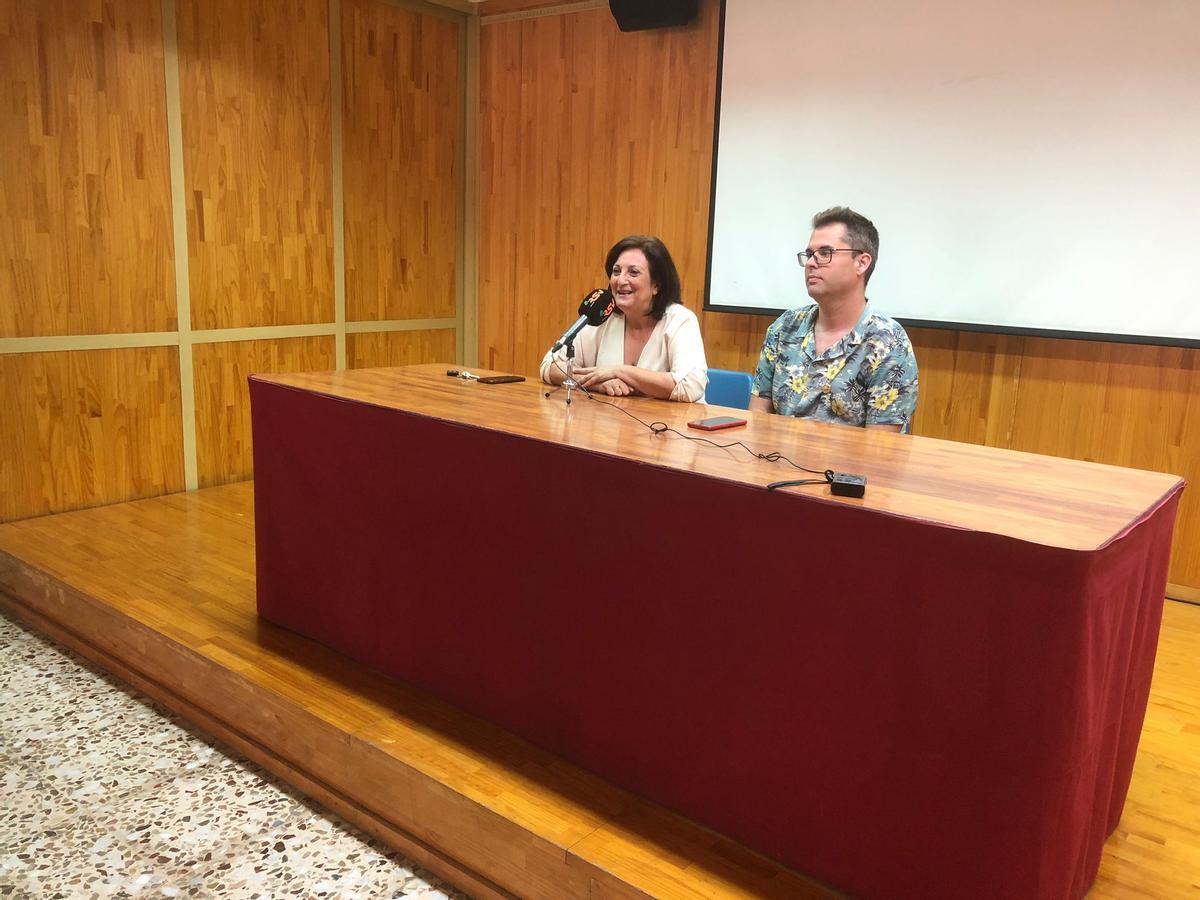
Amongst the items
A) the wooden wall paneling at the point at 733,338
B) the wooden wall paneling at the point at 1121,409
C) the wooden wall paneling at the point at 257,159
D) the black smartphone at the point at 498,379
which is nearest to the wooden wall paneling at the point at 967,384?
the wooden wall paneling at the point at 1121,409

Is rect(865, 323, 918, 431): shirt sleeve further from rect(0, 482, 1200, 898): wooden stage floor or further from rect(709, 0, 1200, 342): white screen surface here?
rect(709, 0, 1200, 342): white screen surface

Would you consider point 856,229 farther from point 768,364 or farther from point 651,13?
point 651,13

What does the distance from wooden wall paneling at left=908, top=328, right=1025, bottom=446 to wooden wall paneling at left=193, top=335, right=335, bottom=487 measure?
2.86 meters

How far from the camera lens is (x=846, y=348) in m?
2.61

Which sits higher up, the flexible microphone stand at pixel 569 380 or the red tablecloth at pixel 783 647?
the flexible microphone stand at pixel 569 380

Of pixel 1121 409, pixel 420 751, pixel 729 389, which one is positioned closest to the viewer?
pixel 420 751

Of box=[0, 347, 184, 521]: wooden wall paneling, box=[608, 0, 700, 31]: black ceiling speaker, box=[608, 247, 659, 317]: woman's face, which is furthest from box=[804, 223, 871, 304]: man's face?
box=[0, 347, 184, 521]: wooden wall paneling

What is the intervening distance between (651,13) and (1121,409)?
8.35ft

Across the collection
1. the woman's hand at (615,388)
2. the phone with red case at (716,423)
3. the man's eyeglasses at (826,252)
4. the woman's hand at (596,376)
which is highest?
the man's eyeglasses at (826,252)

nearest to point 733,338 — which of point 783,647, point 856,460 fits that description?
point 856,460

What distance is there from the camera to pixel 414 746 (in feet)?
6.61

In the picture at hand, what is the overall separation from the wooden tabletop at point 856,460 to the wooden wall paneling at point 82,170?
5.38 feet

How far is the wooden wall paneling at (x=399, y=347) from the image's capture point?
481 centimetres

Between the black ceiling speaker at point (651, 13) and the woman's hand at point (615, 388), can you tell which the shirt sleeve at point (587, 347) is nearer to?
the woman's hand at point (615, 388)
